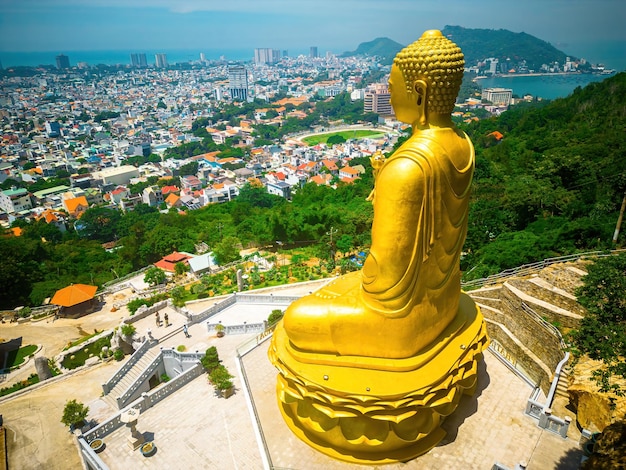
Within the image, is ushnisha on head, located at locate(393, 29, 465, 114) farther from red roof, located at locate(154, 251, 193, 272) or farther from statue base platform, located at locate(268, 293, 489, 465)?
red roof, located at locate(154, 251, 193, 272)

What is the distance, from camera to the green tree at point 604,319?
33.4 feet

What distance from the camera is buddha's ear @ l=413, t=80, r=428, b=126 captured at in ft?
23.2

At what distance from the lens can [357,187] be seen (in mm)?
39812

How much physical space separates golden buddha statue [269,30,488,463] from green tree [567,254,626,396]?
13.8ft

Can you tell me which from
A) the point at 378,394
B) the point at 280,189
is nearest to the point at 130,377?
the point at 378,394

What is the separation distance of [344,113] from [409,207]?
11454 cm

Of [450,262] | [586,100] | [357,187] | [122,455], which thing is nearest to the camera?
[450,262]

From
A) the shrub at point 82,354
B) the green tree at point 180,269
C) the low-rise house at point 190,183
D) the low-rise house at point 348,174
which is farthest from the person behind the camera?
the low-rise house at point 190,183

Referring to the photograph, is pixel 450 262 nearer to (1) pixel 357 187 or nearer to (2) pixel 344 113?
(1) pixel 357 187

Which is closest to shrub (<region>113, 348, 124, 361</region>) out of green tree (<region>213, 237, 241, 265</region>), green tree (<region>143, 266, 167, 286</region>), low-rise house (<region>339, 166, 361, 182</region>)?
green tree (<region>143, 266, 167, 286</region>)

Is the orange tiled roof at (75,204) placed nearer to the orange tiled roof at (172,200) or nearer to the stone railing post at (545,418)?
the orange tiled roof at (172,200)

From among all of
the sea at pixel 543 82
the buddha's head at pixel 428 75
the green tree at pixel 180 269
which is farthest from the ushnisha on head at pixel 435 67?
the sea at pixel 543 82

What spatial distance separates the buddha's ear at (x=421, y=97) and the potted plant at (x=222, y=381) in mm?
8221

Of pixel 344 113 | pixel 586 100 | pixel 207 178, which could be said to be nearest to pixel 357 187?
pixel 586 100
